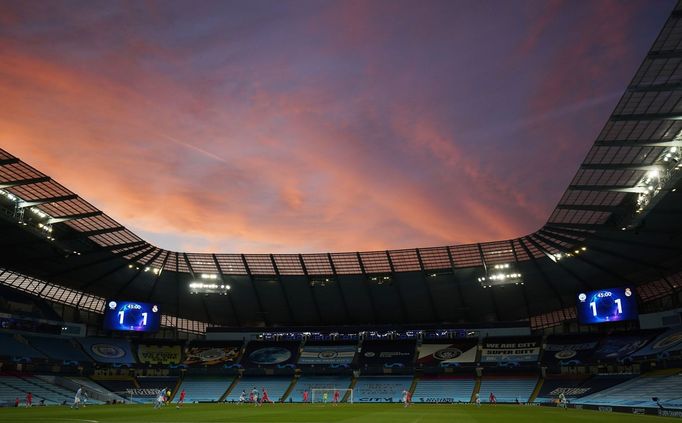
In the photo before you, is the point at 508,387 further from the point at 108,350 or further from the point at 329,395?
the point at 108,350

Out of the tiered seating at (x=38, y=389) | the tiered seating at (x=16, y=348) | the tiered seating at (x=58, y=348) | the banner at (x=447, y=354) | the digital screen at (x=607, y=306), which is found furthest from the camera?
the banner at (x=447, y=354)

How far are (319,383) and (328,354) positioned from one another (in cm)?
600

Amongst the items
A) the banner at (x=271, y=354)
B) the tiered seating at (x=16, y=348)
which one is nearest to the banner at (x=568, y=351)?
the banner at (x=271, y=354)

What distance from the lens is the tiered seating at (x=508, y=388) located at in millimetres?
69000

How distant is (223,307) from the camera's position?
84.8 meters

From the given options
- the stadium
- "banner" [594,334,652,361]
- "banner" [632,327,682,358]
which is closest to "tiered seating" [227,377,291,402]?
the stadium

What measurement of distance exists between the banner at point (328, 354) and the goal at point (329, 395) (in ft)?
21.5

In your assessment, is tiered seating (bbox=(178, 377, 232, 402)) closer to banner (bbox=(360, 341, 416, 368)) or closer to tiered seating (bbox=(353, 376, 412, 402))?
tiered seating (bbox=(353, 376, 412, 402))

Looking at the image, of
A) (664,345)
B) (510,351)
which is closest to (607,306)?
(664,345)

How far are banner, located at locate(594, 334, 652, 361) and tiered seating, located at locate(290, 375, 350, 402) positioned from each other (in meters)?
36.8

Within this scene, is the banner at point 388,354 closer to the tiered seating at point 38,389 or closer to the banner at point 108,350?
the banner at point 108,350

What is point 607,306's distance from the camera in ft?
223

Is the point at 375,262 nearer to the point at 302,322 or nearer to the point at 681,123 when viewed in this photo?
the point at 302,322

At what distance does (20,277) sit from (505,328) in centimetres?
7271
